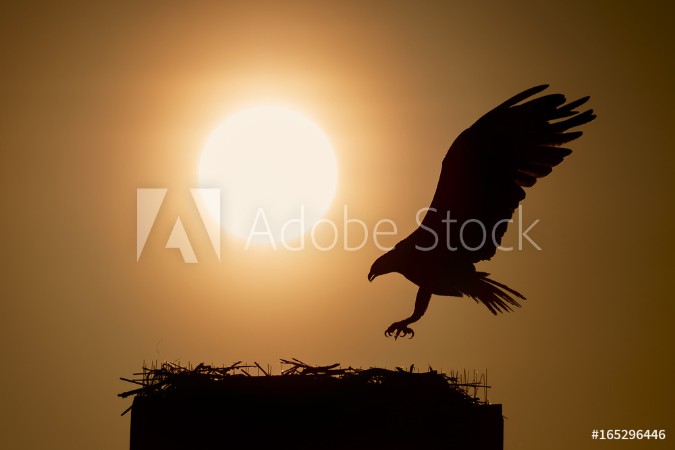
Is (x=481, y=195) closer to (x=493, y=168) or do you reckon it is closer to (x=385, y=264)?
(x=493, y=168)

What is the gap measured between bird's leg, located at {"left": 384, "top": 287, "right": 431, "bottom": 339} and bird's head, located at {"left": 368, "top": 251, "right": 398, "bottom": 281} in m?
0.49

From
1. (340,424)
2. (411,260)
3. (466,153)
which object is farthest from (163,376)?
(466,153)

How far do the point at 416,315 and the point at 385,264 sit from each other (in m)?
0.80

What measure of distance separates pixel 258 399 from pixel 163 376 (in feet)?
4.15

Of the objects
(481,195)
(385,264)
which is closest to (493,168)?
(481,195)

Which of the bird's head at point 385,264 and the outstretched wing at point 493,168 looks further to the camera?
the bird's head at point 385,264

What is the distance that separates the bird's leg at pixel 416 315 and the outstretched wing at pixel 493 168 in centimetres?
70

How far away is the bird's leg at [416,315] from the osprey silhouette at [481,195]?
14mm

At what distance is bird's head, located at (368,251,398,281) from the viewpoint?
36.0 ft

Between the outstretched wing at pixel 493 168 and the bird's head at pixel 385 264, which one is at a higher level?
the outstretched wing at pixel 493 168

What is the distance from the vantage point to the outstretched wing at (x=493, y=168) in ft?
34.7

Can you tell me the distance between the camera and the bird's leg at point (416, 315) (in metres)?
11.0

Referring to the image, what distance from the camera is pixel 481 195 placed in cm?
1067

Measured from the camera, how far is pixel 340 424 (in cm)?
887
